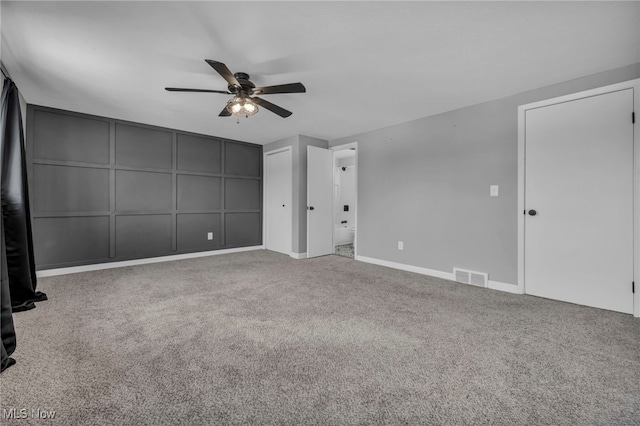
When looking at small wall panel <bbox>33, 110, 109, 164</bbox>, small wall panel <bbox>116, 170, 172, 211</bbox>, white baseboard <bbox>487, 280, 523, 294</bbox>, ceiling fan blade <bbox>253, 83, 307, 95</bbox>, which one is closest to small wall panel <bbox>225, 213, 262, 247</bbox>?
small wall panel <bbox>116, 170, 172, 211</bbox>

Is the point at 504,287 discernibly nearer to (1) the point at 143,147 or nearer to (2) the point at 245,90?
(2) the point at 245,90

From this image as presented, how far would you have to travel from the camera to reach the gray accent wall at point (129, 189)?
11.9ft

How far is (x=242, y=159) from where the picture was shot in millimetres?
5496

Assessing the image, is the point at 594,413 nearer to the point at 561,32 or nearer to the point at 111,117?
the point at 561,32

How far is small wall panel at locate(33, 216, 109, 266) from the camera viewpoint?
358 cm

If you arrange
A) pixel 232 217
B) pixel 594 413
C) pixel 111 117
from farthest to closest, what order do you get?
pixel 232 217
pixel 111 117
pixel 594 413

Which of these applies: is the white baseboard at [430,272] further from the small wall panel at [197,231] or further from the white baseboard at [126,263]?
the small wall panel at [197,231]

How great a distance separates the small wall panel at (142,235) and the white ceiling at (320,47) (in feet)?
6.03

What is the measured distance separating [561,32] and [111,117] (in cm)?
529

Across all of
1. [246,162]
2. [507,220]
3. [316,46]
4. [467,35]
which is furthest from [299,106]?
[507,220]

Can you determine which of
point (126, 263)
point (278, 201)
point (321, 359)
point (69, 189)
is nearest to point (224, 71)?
point (321, 359)

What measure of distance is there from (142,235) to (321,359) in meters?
3.98

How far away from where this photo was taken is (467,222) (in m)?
3.41

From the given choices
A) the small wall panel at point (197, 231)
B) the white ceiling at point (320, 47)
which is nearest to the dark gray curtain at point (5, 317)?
the white ceiling at point (320, 47)
